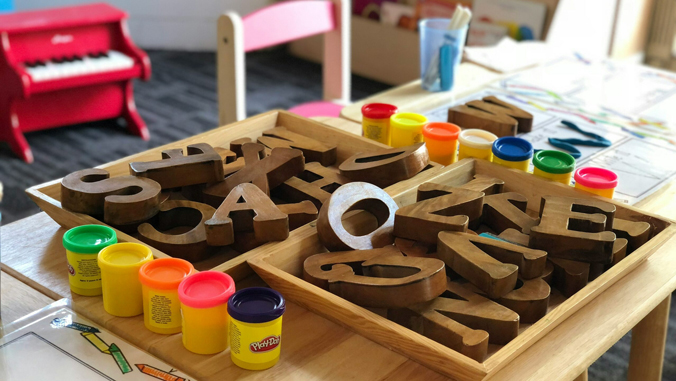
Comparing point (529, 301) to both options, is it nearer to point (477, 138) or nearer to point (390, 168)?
point (390, 168)

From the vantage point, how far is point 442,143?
1.22 m

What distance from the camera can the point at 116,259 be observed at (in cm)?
84

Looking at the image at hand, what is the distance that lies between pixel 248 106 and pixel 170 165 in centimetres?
246

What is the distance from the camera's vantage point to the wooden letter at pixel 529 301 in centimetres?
81

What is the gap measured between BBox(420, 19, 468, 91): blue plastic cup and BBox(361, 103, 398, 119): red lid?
0.34m

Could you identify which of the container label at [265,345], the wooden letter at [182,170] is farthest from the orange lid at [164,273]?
the wooden letter at [182,170]

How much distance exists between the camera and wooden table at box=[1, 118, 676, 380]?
0.75 m

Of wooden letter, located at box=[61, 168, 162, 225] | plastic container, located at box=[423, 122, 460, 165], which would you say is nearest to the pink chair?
plastic container, located at box=[423, 122, 460, 165]

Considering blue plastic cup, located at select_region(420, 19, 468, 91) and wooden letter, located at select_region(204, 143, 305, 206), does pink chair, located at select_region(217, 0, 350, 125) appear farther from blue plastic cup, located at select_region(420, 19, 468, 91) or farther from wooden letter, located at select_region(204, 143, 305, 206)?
wooden letter, located at select_region(204, 143, 305, 206)

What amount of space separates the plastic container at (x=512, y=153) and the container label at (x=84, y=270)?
67cm

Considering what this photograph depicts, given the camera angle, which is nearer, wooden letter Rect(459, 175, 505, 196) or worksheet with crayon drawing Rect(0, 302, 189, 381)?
worksheet with crayon drawing Rect(0, 302, 189, 381)

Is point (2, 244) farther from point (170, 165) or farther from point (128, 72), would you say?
point (128, 72)

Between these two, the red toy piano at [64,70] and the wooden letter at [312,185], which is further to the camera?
the red toy piano at [64,70]

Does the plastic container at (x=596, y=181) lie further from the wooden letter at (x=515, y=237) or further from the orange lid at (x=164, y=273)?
the orange lid at (x=164, y=273)
